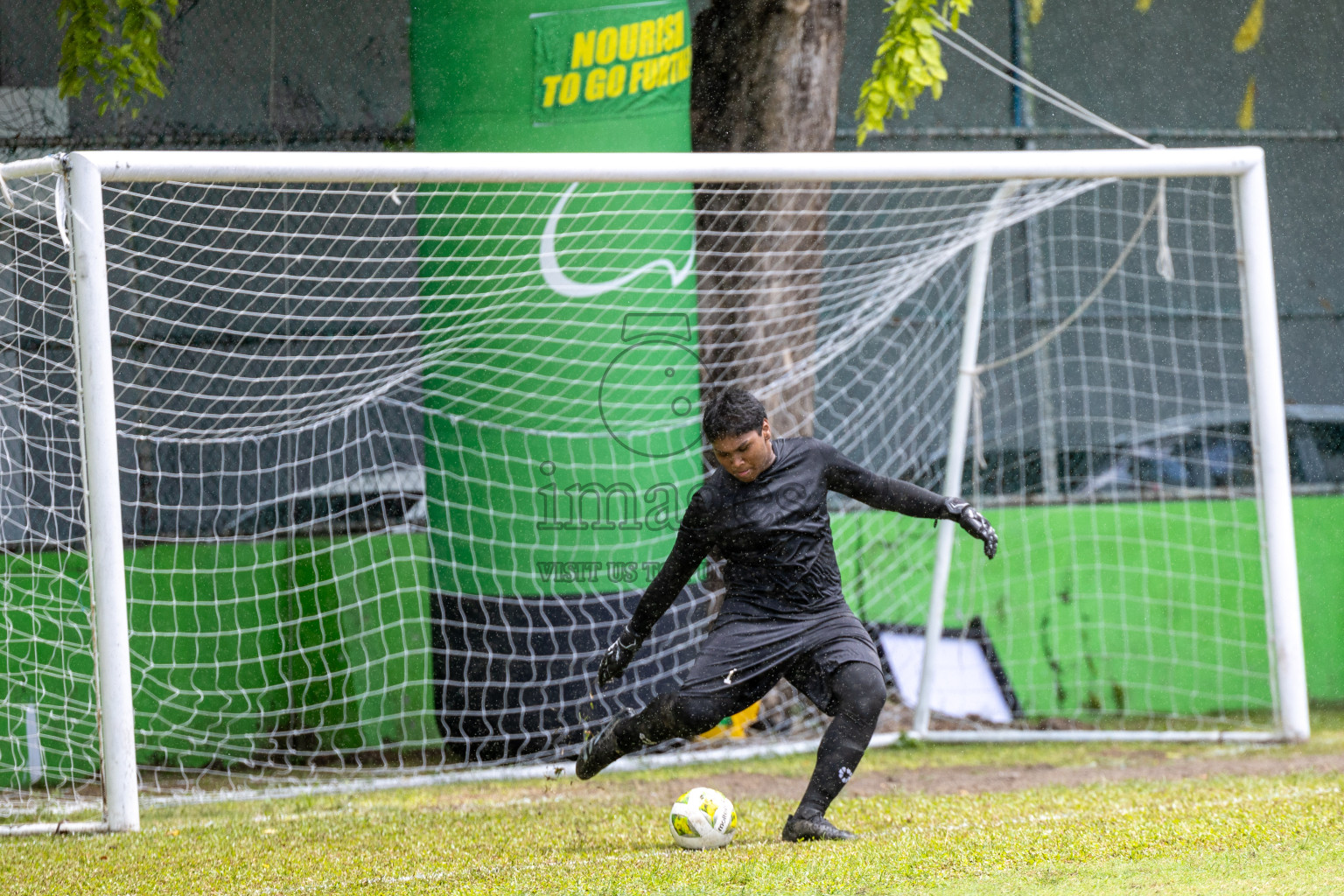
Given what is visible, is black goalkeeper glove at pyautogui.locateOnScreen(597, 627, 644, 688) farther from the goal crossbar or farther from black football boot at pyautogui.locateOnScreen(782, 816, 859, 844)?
the goal crossbar

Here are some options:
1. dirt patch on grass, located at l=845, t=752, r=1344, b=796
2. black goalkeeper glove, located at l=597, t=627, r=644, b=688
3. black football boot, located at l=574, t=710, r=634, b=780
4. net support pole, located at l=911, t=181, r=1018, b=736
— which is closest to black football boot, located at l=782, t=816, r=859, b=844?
black football boot, located at l=574, t=710, r=634, b=780

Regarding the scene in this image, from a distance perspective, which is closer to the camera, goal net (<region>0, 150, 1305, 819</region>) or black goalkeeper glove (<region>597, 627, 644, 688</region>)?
black goalkeeper glove (<region>597, 627, 644, 688</region>)

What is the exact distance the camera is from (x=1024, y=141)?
28.6ft

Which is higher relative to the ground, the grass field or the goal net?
the goal net

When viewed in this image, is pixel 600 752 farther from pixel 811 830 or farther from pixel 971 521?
pixel 971 521

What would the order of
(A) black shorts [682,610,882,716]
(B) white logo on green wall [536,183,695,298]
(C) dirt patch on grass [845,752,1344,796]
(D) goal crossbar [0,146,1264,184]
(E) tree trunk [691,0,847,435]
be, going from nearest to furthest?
(A) black shorts [682,610,882,716]
(D) goal crossbar [0,146,1264,184]
(C) dirt patch on grass [845,752,1344,796]
(B) white logo on green wall [536,183,695,298]
(E) tree trunk [691,0,847,435]

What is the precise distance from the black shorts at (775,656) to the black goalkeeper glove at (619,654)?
223 mm

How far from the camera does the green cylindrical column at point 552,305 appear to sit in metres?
6.51

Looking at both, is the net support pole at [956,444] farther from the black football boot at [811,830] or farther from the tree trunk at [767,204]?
the black football boot at [811,830]

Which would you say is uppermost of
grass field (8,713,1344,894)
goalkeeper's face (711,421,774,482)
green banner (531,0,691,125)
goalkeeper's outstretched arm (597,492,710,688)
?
green banner (531,0,691,125)

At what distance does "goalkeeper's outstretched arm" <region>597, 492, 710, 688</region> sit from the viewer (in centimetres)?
475

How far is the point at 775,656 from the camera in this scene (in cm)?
466

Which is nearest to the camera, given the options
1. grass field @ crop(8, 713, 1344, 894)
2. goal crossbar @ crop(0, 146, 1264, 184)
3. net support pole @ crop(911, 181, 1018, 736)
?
grass field @ crop(8, 713, 1344, 894)

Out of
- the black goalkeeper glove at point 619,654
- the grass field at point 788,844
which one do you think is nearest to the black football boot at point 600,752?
the black goalkeeper glove at point 619,654
